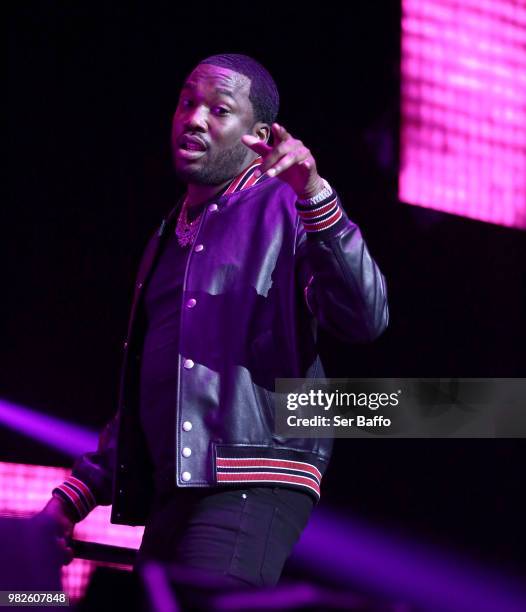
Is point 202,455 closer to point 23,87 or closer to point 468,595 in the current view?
point 468,595

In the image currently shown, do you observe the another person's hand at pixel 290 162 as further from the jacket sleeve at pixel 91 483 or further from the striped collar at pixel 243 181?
the jacket sleeve at pixel 91 483

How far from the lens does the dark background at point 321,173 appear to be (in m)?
3.77

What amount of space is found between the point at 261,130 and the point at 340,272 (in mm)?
687

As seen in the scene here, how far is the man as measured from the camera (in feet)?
6.37

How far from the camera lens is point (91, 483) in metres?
2.42

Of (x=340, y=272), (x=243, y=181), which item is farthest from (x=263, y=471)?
(x=243, y=181)

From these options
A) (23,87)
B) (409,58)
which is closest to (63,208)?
(23,87)

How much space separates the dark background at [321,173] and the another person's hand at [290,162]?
6.34 ft

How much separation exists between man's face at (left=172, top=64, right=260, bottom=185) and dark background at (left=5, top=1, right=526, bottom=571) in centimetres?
142

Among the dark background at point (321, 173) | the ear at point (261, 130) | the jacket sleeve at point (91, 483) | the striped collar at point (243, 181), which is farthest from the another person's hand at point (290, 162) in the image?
A: the dark background at point (321, 173)

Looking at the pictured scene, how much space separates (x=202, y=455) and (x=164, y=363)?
0.26 meters

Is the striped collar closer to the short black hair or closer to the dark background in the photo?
the short black hair

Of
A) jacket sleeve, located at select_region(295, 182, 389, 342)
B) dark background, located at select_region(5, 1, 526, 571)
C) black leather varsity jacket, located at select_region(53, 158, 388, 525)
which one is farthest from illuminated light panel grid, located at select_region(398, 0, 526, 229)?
jacket sleeve, located at select_region(295, 182, 389, 342)

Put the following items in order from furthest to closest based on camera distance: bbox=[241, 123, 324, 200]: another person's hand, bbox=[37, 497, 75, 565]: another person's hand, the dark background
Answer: the dark background, bbox=[37, 497, 75, 565]: another person's hand, bbox=[241, 123, 324, 200]: another person's hand
